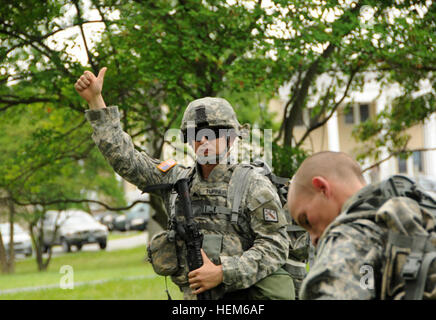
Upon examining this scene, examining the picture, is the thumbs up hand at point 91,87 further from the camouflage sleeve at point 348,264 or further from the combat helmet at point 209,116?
the camouflage sleeve at point 348,264

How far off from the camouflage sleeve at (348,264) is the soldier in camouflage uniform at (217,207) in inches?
57.6

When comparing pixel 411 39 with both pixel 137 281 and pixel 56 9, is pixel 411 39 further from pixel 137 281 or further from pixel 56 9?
pixel 137 281

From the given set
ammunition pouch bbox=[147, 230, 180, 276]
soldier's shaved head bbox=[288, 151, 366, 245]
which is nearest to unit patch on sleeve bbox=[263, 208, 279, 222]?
ammunition pouch bbox=[147, 230, 180, 276]

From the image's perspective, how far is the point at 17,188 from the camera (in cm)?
1102

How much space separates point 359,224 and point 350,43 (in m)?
6.31

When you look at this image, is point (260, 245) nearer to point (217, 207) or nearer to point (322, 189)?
point (217, 207)

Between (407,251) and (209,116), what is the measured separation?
1.98 m

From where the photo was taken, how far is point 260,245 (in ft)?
11.1

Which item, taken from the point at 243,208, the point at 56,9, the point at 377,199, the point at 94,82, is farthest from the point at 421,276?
the point at 56,9

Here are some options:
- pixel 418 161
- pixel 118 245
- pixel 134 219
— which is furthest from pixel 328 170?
pixel 418 161

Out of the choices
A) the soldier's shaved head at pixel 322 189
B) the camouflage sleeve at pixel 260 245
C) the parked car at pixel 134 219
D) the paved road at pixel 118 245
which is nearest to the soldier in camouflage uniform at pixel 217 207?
the camouflage sleeve at pixel 260 245

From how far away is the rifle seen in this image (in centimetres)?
330

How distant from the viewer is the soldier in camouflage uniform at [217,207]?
3.32 m

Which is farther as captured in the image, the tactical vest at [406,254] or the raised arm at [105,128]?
the raised arm at [105,128]
